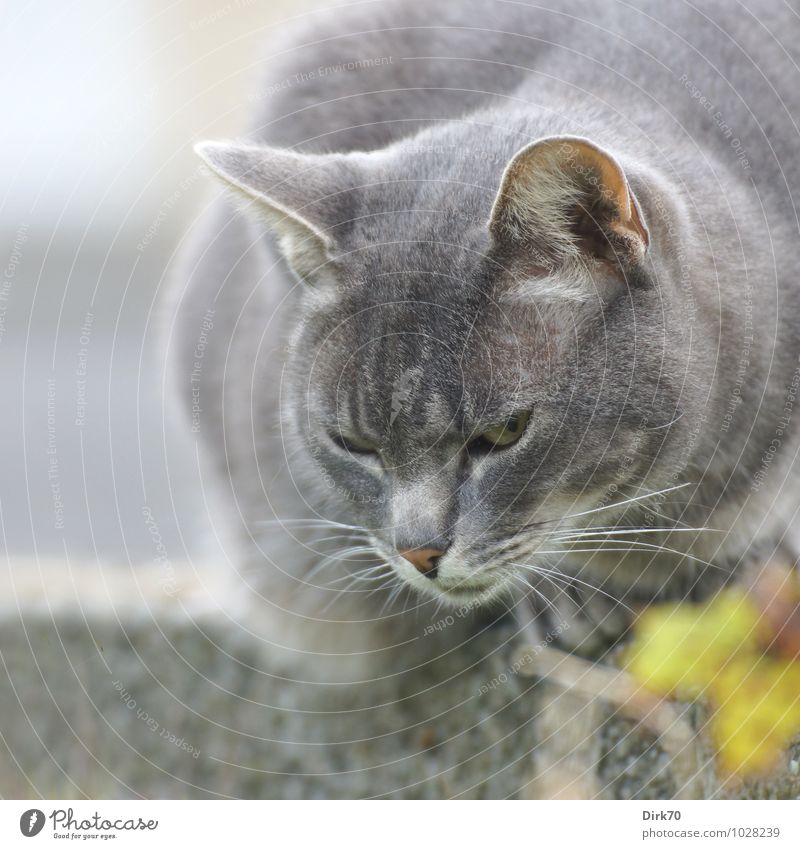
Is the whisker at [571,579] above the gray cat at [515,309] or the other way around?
the other way around

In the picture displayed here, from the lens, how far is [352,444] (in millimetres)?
1524

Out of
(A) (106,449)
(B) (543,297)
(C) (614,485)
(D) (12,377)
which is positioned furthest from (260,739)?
(B) (543,297)

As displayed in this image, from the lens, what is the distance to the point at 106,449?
72.4 inches

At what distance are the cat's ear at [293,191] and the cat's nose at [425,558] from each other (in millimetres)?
443

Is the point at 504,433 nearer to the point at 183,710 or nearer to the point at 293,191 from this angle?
the point at 293,191

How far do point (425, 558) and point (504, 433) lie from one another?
208 millimetres

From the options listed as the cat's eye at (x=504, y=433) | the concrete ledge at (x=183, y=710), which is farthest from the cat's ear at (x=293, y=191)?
the concrete ledge at (x=183, y=710)

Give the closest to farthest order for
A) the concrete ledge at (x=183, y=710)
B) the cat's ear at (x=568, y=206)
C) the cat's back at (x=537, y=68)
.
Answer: the cat's ear at (x=568, y=206), the cat's back at (x=537, y=68), the concrete ledge at (x=183, y=710)

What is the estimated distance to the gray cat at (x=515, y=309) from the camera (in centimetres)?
134

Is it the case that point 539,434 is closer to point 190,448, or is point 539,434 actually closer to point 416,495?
point 416,495

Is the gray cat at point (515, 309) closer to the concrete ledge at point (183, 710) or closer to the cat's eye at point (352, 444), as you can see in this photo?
the cat's eye at point (352, 444)

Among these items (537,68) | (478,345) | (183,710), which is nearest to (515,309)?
(478,345)

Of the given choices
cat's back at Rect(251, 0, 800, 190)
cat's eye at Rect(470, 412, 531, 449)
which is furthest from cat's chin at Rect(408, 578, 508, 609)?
cat's back at Rect(251, 0, 800, 190)

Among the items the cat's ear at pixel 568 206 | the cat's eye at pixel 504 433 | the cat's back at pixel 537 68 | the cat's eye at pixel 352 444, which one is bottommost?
the cat's eye at pixel 504 433
